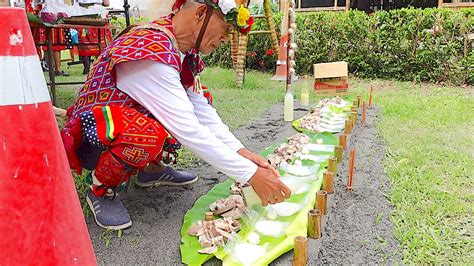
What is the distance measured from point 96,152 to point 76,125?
138mm

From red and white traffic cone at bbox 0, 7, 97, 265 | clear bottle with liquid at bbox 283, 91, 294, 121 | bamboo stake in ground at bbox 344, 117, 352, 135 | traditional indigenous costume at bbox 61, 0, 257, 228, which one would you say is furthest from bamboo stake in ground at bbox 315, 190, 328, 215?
clear bottle with liquid at bbox 283, 91, 294, 121

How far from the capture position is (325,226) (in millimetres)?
1534

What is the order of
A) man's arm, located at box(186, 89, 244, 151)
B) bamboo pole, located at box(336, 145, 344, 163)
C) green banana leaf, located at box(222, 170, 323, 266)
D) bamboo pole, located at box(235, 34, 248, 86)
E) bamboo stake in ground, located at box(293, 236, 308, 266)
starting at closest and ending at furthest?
bamboo stake in ground, located at box(293, 236, 308, 266) < green banana leaf, located at box(222, 170, 323, 266) < man's arm, located at box(186, 89, 244, 151) < bamboo pole, located at box(336, 145, 344, 163) < bamboo pole, located at box(235, 34, 248, 86)

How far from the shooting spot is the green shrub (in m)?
5.21

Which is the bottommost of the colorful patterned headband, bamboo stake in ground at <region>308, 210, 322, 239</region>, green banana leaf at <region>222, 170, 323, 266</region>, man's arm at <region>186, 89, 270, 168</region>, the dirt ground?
the dirt ground

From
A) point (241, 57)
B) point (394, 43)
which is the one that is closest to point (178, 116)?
point (241, 57)

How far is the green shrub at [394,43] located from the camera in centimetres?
521

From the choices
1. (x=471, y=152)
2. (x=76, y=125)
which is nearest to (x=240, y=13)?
(x=76, y=125)

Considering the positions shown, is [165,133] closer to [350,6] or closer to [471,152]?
[471,152]

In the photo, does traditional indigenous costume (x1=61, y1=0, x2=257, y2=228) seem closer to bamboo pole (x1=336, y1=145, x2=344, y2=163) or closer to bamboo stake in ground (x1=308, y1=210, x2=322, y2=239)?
bamboo stake in ground (x1=308, y1=210, x2=322, y2=239)

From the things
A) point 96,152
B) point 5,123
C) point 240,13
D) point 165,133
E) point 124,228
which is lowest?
point 124,228

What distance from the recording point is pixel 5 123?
34.9 inches

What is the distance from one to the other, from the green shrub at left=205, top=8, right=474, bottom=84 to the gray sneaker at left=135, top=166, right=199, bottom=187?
448cm

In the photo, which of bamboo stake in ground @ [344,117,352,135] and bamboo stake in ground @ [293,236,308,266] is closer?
bamboo stake in ground @ [293,236,308,266]
